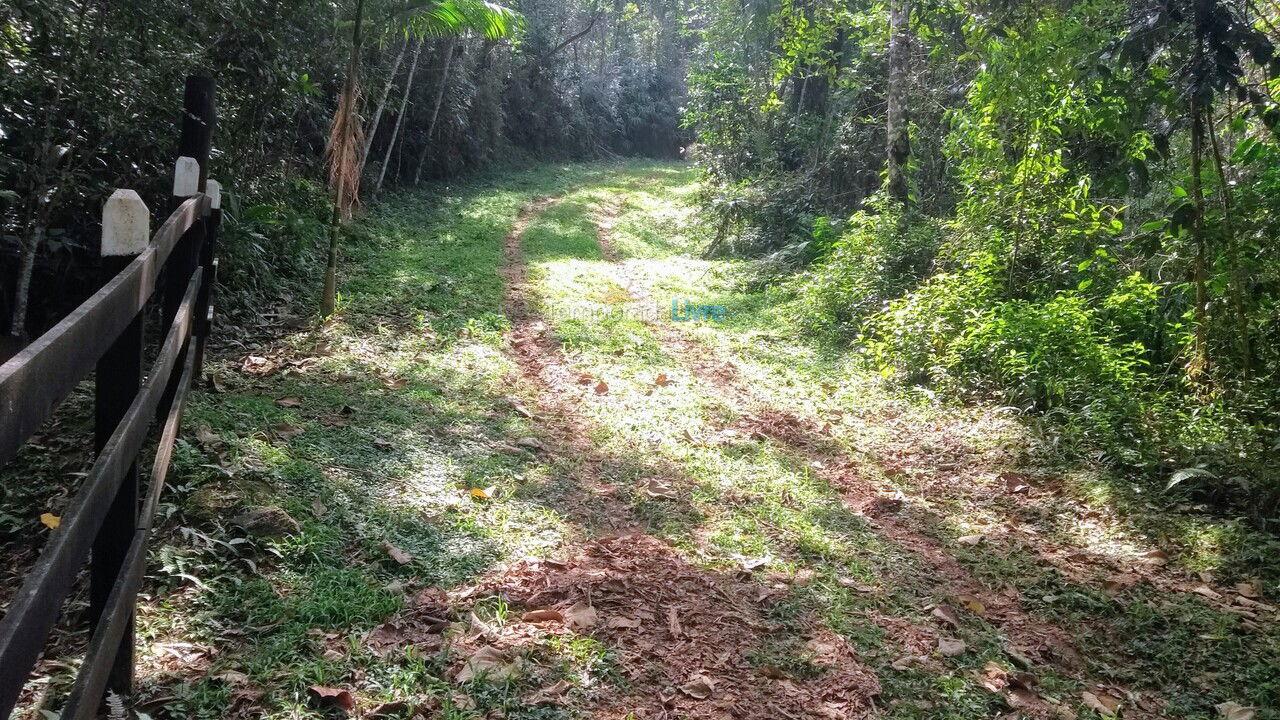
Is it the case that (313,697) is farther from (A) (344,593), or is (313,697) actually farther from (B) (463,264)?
(B) (463,264)

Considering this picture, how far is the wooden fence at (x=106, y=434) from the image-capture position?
1.35 m

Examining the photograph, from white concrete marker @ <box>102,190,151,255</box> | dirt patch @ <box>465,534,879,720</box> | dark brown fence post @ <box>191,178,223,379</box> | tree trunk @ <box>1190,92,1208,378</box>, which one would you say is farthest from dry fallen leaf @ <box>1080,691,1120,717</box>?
dark brown fence post @ <box>191,178,223,379</box>

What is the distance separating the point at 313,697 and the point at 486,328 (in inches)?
248

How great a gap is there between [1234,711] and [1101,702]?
555 mm

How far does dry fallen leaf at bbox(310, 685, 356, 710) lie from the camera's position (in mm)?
2947

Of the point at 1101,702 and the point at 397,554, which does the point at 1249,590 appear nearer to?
the point at 1101,702

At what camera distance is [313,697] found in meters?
2.96

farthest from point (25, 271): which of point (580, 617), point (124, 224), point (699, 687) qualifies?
point (699, 687)

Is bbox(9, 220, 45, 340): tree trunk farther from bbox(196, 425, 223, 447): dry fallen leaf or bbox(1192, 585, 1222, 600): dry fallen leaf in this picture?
bbox(1192, 585, 1222, 600): dry fallen leaf

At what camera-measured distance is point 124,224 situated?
252 centimetres

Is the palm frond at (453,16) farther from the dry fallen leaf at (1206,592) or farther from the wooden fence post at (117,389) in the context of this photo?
the dry fallen leaf at (1206,592)

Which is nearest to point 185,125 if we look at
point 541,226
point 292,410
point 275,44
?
point 292,410

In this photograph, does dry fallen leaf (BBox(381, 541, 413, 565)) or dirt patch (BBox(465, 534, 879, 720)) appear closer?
dirt patch (BBox(465, 534, 879, 720))

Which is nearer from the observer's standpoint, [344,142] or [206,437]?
[206,437]
